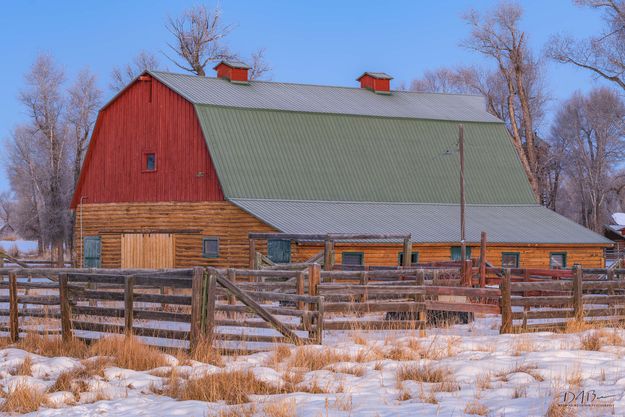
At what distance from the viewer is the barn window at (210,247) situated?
32156 millimetres

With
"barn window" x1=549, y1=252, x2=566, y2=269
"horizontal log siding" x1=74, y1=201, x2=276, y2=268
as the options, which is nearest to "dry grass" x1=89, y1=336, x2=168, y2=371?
"horizontal log siding" x1=74, y1=201, x2=276, y2=268

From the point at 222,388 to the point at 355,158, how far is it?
2566 centimetres

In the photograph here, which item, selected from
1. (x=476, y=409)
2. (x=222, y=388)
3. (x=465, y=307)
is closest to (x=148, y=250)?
(x=465, y=307)

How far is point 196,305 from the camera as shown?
43.5ft

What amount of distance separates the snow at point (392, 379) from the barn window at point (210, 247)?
59.6 ft

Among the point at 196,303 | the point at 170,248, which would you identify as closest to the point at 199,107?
the point at 170,248

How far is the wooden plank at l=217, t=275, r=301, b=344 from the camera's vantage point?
1352 centimetres

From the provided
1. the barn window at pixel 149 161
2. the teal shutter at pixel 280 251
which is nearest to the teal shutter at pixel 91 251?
the barn window at pixel 149 161

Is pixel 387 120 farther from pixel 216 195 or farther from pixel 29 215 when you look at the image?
pixel 29 215

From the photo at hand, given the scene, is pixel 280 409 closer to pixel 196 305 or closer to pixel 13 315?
pixel 196 305

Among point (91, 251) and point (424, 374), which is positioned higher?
point (91, 251)

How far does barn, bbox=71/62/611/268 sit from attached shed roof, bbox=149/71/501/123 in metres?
0.14

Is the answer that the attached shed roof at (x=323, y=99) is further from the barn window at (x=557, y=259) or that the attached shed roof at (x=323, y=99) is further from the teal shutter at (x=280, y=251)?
the barn window at (x=557, y=259)

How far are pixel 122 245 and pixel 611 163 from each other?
52221 mm
